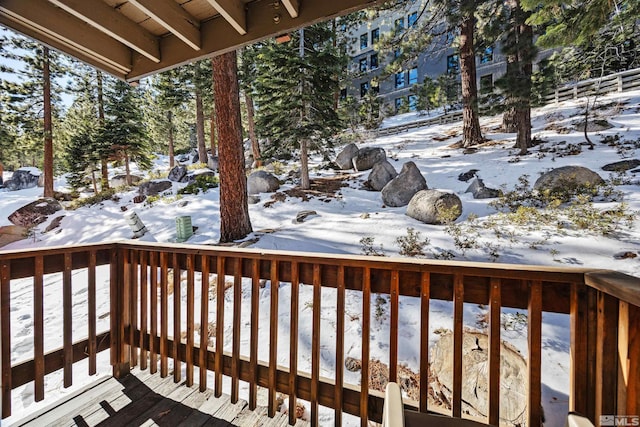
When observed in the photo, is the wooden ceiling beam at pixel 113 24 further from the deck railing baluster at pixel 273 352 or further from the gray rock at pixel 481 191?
the gray rock at pixel 481 191

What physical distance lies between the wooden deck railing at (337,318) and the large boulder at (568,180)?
17.2 feet

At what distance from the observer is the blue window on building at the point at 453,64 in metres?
18.0

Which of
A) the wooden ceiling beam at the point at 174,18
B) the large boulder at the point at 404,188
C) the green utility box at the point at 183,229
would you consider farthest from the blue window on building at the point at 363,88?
the wooden ceiling beam at the point at 174,18

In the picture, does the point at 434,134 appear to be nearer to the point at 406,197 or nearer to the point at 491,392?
the point at 406,197

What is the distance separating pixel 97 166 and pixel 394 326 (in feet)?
53.5

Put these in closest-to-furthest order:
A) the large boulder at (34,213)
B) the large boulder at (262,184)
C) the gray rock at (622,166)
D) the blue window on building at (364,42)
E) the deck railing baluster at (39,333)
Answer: the deck railing baluster at (39,333)
the gray rock at (622,166)
the large boulder at (262,184)
the large boulder at (34,213)
the blue window on building at (364,42)

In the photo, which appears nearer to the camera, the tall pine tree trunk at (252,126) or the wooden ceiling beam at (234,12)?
the wooden ceiling beam at (234,12)

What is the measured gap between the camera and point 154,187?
11.6 meters

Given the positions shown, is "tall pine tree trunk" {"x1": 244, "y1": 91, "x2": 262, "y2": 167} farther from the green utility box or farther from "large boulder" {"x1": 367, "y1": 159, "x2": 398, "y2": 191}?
the green utility box

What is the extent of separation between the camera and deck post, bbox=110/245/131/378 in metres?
2.22

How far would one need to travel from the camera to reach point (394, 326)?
1524 mm

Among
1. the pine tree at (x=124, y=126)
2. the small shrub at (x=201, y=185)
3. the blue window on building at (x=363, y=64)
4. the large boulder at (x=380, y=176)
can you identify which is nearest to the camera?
the large boulder at (x=380, y=176)

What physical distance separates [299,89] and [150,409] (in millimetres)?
7913

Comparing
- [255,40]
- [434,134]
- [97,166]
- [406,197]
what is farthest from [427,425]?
[97,166]
